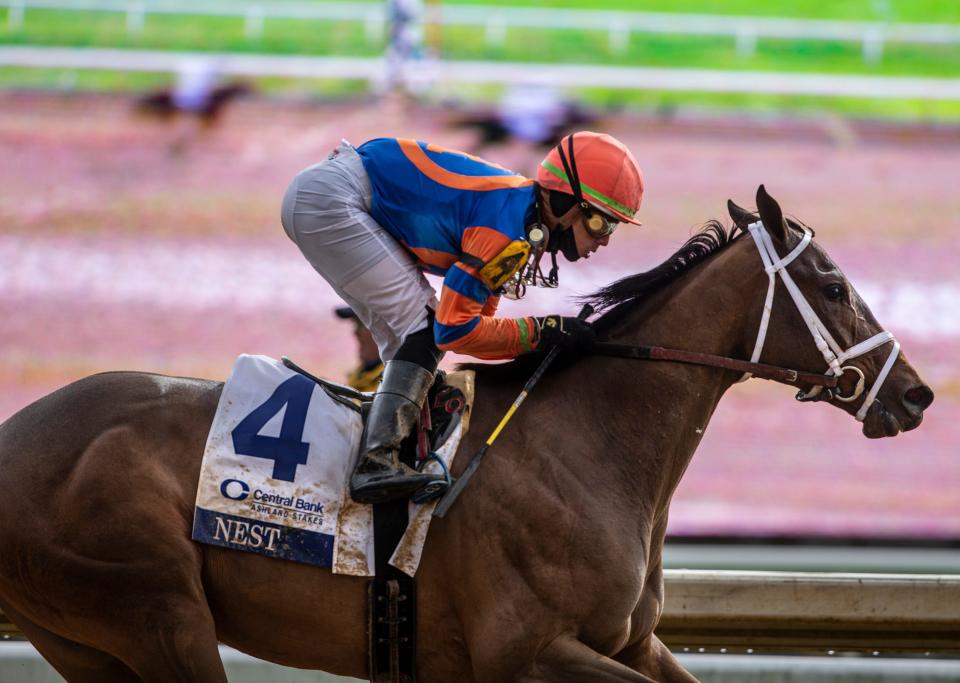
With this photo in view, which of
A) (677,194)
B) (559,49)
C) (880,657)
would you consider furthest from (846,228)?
(880,657)

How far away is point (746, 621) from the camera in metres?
5.13

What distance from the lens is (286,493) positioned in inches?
154

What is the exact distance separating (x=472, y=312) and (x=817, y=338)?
1.13 meters

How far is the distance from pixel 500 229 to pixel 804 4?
18.3m

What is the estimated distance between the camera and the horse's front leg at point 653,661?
4.22 metres

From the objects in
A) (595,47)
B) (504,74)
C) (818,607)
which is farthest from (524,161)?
(818,607)

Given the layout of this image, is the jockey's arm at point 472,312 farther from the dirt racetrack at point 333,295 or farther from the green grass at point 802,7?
the green grass at point 802,7

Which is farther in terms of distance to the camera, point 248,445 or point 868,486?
point 868,486

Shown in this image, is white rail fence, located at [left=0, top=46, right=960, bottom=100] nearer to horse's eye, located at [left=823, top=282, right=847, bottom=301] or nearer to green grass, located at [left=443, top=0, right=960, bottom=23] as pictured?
green grass, located at [left=443, top=0, right=960, bottom=23]

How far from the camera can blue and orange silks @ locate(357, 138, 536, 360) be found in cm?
386

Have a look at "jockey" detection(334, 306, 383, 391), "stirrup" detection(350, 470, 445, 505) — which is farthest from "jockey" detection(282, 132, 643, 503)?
"jockey" detection(334, 306, 383, 391)

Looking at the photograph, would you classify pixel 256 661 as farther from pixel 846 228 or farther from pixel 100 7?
pixel 100 7

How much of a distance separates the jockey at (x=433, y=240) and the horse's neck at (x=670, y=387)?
212mm

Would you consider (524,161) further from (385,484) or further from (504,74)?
(385,484)
